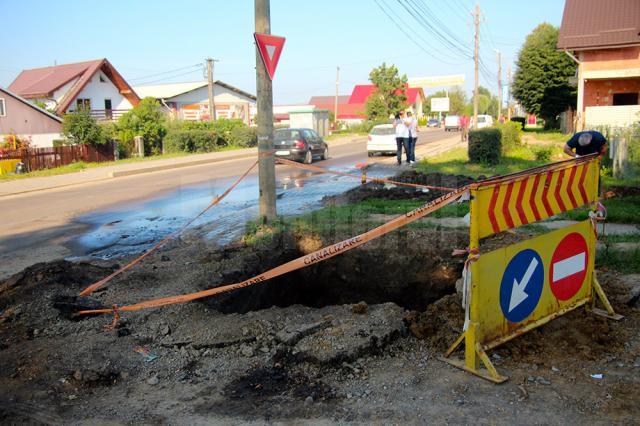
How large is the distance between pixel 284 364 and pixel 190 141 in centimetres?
3010

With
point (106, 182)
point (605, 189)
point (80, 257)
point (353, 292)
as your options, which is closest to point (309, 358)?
point (353, 292)

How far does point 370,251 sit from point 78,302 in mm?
3919

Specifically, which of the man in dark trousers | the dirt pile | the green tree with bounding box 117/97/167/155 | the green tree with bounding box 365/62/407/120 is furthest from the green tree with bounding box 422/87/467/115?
the man in dark trousers

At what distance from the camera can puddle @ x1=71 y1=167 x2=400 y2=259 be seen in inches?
384

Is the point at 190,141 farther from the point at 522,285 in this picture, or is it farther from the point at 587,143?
the point at 522,285

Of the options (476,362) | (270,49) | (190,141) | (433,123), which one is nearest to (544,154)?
(270,49)

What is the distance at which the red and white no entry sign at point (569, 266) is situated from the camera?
4.75 m

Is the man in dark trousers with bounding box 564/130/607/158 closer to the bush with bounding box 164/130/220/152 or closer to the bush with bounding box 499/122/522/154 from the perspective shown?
the bush with bounding box 499/122/522/154

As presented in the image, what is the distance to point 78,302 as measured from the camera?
5570mm

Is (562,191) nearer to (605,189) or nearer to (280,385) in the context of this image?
(280,385)

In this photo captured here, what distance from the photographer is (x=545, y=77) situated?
42094 mm

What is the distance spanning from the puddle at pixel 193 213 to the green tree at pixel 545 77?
28564 millimetres

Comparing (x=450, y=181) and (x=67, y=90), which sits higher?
(x=67, y=90)

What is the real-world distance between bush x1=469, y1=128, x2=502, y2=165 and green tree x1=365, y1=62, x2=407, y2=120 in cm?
4307
